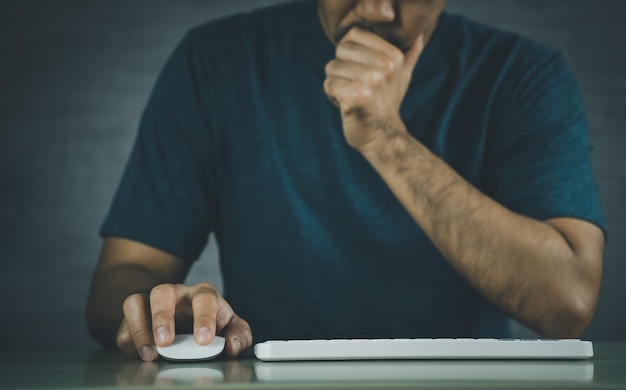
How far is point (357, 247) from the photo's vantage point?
128 cm

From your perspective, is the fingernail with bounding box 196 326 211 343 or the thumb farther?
the thumb

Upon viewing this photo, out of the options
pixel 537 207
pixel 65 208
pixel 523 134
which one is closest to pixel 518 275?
pixel 537 207

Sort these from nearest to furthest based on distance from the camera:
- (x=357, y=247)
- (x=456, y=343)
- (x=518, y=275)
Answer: (x=456, y=343) → (x=518, y=275) → (x=357, y=247)

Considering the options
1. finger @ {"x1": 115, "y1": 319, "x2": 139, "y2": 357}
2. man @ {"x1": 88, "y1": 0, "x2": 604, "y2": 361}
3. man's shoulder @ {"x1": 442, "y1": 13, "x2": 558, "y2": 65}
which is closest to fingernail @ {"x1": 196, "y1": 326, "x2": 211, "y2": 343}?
finger @ {"x1": 115, "y1": 319, "x2": 139, "y2": 357}

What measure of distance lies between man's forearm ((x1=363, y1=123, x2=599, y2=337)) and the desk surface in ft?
1.55

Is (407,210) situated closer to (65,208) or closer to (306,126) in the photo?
(306,126)

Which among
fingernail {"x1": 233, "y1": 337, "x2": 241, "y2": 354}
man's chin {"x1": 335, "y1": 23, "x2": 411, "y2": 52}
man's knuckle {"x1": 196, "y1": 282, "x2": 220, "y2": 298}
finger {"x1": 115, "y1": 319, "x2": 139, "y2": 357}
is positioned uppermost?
man's chin {"x1": 335, "y1": 23, "x2": 411, "y2": 52}

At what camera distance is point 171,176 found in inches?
50.6

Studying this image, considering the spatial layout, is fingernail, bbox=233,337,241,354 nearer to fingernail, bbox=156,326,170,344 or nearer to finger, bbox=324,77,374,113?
fingernail, bbox=156,326,170,344

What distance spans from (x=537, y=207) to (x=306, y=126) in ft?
1.30

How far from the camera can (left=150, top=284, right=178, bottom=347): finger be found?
2.18ft

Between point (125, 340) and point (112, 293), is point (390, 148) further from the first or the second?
point (125, 340)

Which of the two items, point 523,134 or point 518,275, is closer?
point 518,275

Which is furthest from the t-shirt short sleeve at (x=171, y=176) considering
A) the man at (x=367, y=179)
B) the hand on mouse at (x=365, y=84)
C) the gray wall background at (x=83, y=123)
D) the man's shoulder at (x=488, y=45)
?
the gray wall background at (x=83, y=123)
